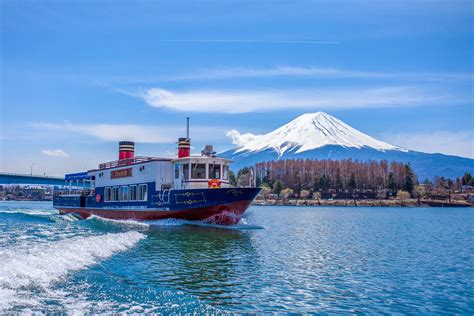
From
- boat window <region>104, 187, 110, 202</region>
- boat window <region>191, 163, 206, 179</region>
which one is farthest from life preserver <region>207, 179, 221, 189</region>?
boat window <region>104, 187, 110, 202</region>

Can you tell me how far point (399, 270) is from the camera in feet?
52.1

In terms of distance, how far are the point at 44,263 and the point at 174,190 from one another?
19260mm

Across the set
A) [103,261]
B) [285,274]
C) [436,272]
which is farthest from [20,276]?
[436,272]

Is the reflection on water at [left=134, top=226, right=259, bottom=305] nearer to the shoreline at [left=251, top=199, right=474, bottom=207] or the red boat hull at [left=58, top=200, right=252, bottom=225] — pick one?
the red boat hull at [left=58, top=200, right=252, bottom=225]

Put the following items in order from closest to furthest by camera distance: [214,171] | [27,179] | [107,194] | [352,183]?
[214,171]
[107,194]
[27,179]
[352,183]

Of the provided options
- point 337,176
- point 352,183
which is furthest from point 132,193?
point 337,176

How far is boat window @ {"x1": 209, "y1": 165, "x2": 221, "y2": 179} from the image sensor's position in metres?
32.9

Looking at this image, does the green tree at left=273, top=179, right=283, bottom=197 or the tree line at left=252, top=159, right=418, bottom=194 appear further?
the green tree at left=273, top=179, right=283, bottom=197

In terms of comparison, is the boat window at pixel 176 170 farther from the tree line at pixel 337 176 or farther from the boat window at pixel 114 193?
the tree line at pixel 337 176

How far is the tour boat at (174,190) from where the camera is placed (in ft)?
100

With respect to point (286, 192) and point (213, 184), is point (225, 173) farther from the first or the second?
point (286, 192)

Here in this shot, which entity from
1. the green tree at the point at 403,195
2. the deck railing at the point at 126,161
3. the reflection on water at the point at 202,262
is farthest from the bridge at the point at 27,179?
the green tree at the point at 403,195

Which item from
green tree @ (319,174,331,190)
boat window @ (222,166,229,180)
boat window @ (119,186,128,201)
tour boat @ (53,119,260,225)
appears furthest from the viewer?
green tree @ (319,174,331,190)

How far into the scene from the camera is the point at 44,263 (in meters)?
13.6
